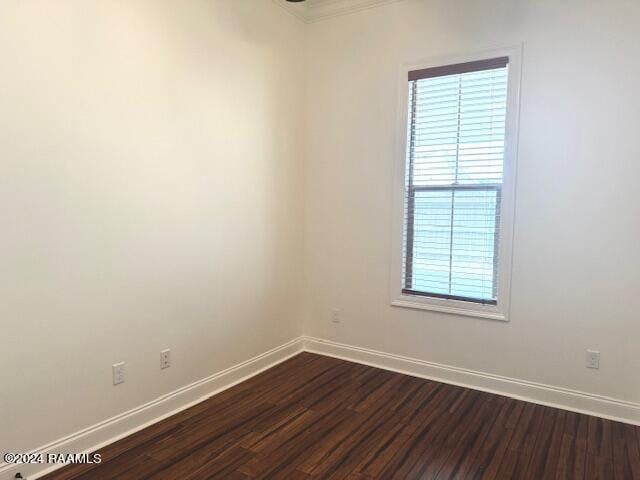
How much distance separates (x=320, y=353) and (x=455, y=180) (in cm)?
194

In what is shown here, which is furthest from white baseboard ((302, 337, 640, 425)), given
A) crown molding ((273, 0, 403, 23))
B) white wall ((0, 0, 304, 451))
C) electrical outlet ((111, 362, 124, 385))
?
crown molding ((273, 0, 403, 23))

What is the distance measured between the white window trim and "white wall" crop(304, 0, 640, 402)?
0.05 metres

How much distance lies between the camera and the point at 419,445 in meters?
2.46

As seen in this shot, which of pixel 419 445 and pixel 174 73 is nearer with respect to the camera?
pixel 419 445

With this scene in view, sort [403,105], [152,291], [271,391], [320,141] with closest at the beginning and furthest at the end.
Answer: [152,291], [271,391], [403,105], [320,141]

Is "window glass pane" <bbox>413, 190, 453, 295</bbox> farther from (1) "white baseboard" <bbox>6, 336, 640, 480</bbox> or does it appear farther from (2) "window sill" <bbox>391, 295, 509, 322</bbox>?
(1) "white baseboard" <bbox>6, 336, 640, 480</bbox>

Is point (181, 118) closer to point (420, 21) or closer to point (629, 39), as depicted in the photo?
point (420, 21)

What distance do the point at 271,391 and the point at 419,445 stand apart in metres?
1.15

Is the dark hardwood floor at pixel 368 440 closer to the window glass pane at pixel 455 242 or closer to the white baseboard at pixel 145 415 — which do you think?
the white baseboard at pixel 145 415

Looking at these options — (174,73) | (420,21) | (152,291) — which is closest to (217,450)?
(152,291)

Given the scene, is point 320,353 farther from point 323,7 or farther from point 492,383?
point 323,7

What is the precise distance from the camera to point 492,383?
125 inches

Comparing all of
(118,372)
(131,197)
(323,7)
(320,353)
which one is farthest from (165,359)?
(323,7)

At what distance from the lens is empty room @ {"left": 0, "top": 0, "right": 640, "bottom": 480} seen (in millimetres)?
2160
